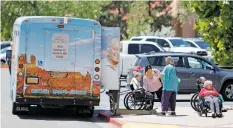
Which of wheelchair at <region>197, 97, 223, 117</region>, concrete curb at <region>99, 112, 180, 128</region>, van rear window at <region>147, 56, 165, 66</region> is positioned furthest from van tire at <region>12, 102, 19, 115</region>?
van rear window at <region>147, 56, 165, 66</region>

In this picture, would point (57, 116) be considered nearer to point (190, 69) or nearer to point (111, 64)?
point (111, 64)

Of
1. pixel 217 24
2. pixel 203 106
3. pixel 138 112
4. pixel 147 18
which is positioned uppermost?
pixel 147 18

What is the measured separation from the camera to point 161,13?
5803 cm

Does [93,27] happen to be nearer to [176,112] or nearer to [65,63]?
[65,63]

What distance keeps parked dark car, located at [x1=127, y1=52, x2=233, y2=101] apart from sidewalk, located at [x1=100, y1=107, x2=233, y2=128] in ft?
14.1

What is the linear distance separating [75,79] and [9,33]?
41.4 metres

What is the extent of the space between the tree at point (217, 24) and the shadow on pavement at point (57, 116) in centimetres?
427

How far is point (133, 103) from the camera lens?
18.3 metres

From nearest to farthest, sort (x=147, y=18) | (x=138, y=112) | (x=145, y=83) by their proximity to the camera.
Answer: (x=138, y=112) → (x=145, y=83) → (x=147, y=18)

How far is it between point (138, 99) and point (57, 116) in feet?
7.57

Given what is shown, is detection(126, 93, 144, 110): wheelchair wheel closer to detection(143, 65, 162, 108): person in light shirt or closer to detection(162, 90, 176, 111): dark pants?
detection(143, 65, 162, 108): person in light shirt

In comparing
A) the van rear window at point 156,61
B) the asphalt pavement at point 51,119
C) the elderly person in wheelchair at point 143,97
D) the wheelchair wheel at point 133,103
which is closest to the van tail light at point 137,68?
the van rear window at point 156,61

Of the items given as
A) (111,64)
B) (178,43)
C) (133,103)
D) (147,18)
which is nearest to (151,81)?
(133,103)

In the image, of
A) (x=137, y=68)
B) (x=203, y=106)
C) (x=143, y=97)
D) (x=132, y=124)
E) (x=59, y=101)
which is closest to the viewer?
(x=132, y=124)
